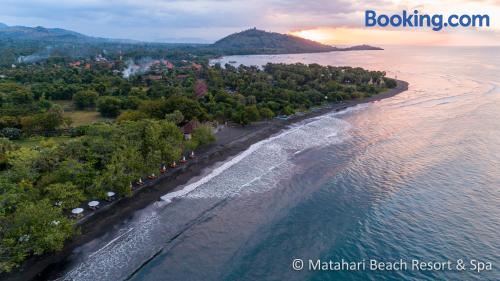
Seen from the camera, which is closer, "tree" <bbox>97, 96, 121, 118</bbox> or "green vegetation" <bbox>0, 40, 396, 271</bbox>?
"green vegetation" <bbox>0, 40, 396, 271</bbox>

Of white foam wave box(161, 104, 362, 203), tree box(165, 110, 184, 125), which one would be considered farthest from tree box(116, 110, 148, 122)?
white foam wave box(161, 104, 362, 203)

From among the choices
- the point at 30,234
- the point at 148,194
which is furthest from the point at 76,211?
the point at 148,194

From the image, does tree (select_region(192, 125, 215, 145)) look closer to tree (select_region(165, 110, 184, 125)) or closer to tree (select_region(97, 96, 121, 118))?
tree (select_region(165, 110, 184, 125))

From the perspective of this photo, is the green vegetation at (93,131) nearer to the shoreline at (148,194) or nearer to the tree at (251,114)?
the tree at (251,114)

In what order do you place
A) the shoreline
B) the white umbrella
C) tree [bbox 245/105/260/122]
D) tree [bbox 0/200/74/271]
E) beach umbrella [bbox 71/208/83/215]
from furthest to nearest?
1. tree [bbox 245/105/260/122]
2. the white umbrella
3. beach umbrella [bbox 71/208/83/215]
4. the shoreline
5. tree [bbox 0/200/74/271]

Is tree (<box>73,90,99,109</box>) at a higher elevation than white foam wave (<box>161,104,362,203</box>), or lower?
higher
